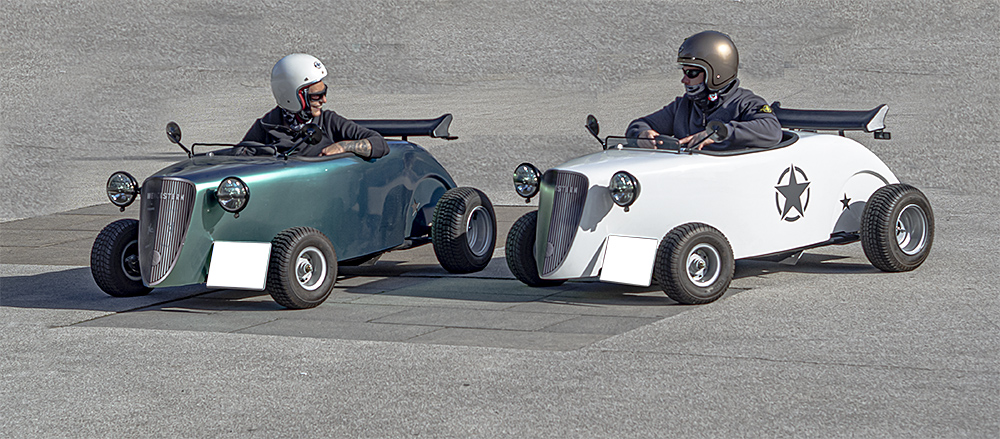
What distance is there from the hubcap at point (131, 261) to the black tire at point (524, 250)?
2.64m

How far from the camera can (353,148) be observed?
9.10 m

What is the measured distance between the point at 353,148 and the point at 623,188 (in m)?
2.21

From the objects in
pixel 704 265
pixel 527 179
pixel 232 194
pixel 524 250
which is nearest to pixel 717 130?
pixel 704 265

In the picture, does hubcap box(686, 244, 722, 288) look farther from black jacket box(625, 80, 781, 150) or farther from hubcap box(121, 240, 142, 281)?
hubcap box(121, 240, 142, 281)

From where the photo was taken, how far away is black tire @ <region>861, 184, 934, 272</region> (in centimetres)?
881

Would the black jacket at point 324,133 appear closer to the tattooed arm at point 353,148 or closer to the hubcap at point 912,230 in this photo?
the tattooed arm at point 353,148

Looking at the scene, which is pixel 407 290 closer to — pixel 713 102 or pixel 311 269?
pixel 311 269

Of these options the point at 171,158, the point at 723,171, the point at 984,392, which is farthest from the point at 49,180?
the point at 984,392

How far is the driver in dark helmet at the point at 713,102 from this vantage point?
8.66 metres

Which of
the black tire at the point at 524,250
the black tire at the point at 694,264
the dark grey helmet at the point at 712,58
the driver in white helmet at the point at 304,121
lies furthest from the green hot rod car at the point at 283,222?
the black tire at the point at 694,264

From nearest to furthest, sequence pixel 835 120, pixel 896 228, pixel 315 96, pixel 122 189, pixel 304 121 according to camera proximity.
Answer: pixel 122 189
pixel 896 228
pixel 315 96
pixel 304 121
pixel 835 120

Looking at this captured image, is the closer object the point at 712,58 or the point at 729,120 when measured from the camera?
the point at 712,58

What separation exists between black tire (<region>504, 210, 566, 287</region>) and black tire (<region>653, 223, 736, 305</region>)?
3.46 ft

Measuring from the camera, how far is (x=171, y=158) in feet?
59.5
